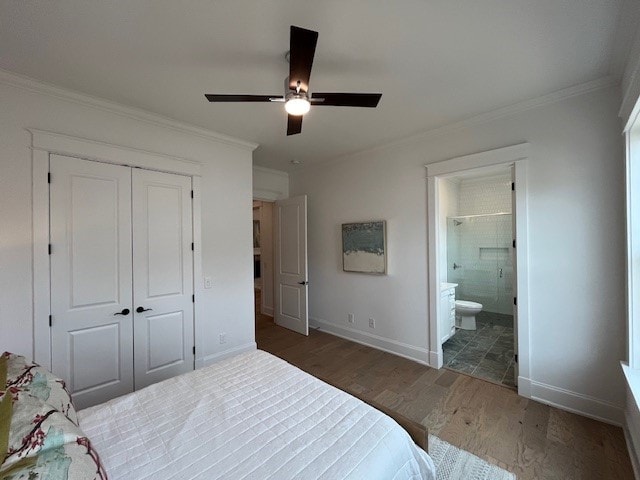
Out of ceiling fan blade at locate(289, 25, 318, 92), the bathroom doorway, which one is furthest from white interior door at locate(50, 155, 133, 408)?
the bathroom doorway

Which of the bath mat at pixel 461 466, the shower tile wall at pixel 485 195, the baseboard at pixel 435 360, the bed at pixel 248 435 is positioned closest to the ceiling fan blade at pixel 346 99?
the bed at pixel 248 435

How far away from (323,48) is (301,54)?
0.46m

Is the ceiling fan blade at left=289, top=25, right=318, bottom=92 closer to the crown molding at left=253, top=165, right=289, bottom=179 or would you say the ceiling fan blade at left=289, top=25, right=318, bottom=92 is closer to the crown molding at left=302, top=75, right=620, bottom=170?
the crown molding at left=302, top=75, right=620, bottom=170

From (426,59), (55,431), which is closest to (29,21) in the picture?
(55,431)

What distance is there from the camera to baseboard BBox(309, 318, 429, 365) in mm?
3100

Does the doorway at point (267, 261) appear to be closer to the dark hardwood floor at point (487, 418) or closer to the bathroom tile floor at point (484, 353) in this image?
the dark hardwood floor at point (487, 418)

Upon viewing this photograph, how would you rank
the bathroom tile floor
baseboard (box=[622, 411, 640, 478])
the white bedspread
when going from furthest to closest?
the bathroom tile floor → baseboard (box=[622, 411, 640, 478]) → the white bedspread

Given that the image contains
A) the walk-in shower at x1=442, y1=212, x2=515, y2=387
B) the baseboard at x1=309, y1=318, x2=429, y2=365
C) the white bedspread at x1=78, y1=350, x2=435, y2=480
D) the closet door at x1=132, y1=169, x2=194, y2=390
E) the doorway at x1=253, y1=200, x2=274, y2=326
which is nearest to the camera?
the white bedspread at x1=78, y1=350, x2=435, y2=480

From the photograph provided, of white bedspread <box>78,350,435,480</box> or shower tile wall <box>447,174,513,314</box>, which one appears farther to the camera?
Answer: shower tile wall <box>447,174,513,314</box>

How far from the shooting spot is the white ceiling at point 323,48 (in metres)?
1.40

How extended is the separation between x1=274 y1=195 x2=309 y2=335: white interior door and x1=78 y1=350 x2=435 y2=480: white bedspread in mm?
2495

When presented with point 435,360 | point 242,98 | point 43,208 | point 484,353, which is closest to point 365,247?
point 435,360

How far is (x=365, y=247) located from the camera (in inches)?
140

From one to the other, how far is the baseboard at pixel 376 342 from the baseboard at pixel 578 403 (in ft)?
3.28
